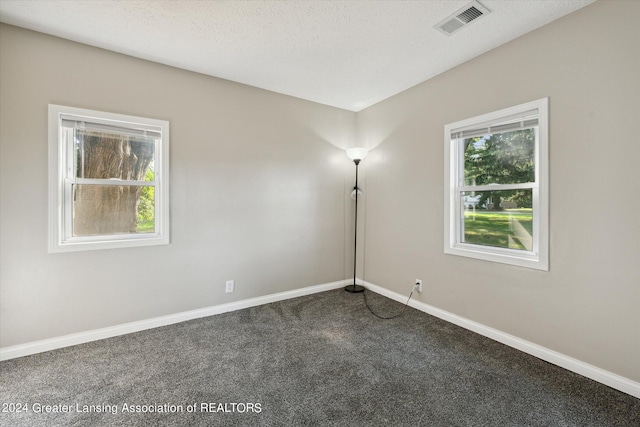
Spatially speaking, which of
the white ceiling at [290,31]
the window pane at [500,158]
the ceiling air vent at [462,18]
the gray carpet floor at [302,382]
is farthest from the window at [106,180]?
the window pane at [500,158]

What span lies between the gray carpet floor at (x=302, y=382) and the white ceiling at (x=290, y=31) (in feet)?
8.24

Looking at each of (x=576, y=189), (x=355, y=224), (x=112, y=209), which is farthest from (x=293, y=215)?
(x=576, y=189)

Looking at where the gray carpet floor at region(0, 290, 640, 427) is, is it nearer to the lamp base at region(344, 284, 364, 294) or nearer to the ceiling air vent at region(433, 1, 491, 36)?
the lamp base at region(344, 284, 364, 294)

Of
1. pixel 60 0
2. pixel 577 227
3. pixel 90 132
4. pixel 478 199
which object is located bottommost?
pixel 577 227

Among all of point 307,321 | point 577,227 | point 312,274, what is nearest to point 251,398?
point 307,321

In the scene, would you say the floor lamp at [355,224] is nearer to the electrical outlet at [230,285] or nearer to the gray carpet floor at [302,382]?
the gray carpet floor at [302,382]

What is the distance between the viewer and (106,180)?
2494 millimetres

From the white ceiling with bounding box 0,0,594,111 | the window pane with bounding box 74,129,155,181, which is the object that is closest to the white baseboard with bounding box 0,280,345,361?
the window pane with bounding box 74,129,155,181

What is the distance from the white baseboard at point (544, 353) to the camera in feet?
5.83

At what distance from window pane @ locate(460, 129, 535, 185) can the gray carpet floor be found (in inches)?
56.1

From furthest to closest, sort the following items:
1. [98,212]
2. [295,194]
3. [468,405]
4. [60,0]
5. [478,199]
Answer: [295,194], [478,199], [98,212], [60,0], [468,405]

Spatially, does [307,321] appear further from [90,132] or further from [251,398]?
[90,132]

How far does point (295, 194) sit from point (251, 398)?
7.31 feet

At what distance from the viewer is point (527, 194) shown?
2.29 meters
